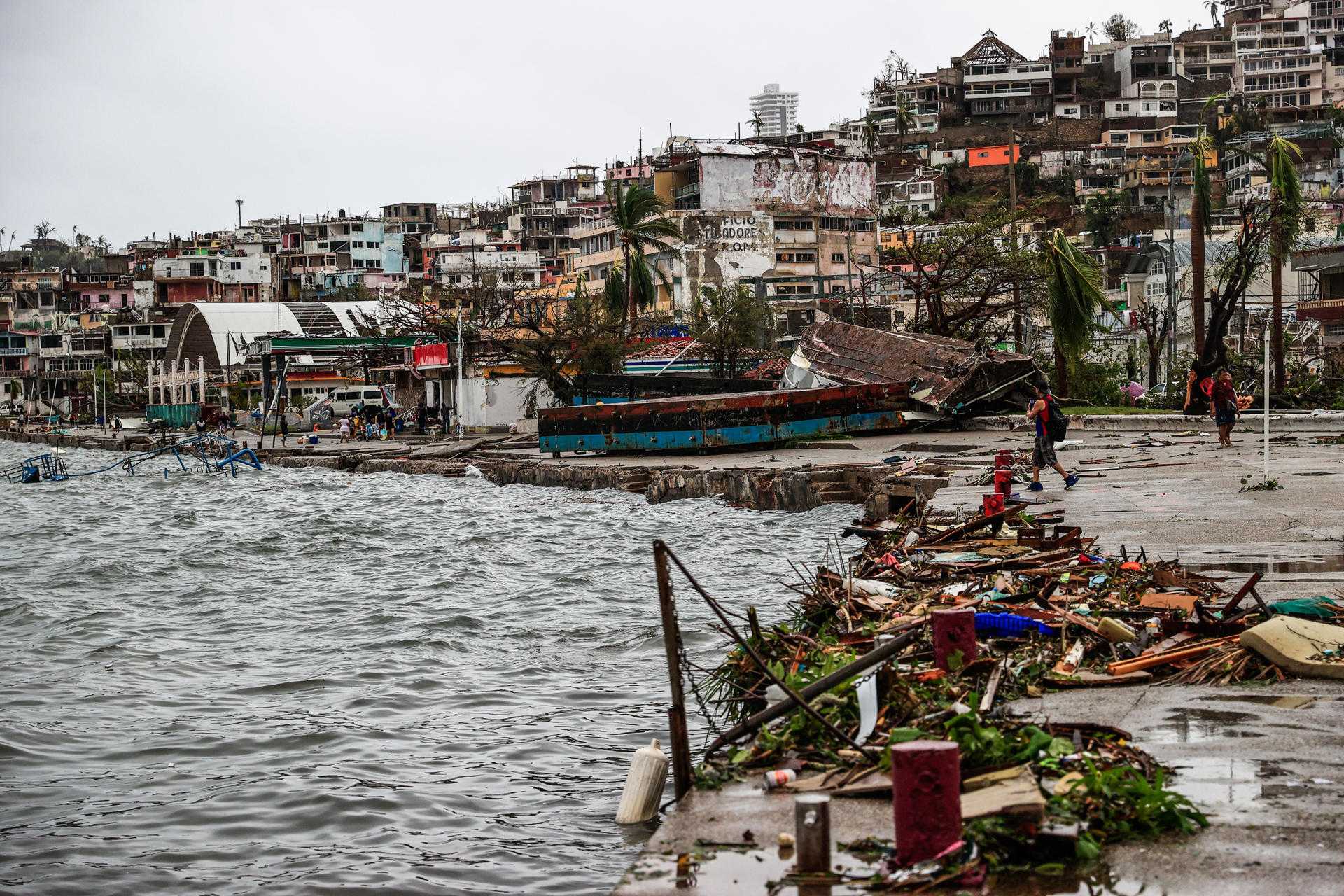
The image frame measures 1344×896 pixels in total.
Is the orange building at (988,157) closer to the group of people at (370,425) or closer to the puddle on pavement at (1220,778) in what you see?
the group of people at (370,425)

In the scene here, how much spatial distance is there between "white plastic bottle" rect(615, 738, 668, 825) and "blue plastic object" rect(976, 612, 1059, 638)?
→ 7.20 ft

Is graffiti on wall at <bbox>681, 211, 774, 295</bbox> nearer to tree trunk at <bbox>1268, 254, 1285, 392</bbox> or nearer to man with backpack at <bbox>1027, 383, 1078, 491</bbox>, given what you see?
tree trunk at <bbox>1268, 254, 1285, 392</bbox>

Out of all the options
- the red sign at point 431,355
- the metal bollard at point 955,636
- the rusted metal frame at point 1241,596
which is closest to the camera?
the metal bollard at point 955,636

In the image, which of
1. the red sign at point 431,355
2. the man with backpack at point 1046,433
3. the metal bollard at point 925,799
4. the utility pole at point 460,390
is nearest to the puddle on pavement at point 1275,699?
the metal bollard at point 925,799

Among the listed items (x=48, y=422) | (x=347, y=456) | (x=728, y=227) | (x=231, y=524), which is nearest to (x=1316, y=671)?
(x=231, y=524)

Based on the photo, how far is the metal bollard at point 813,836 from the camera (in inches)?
179

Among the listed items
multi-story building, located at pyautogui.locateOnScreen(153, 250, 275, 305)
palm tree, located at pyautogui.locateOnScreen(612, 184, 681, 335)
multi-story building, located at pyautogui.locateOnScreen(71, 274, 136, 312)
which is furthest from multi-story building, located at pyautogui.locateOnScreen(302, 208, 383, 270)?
palm tree, located at pyautogui.locateOnScreen(612, 184, 681, 335)

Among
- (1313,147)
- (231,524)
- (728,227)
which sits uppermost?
(1313,147)

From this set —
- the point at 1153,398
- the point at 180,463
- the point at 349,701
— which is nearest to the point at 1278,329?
the point at 1153,398

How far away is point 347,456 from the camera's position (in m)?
41.3

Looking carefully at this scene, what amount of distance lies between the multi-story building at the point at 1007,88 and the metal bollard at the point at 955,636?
139 meters

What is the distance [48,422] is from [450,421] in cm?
5548

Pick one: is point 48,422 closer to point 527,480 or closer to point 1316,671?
point 527,480

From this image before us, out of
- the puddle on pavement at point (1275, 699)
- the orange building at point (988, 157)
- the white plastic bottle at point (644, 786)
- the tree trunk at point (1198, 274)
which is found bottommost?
the white plastic bottle at point (644, 786)
